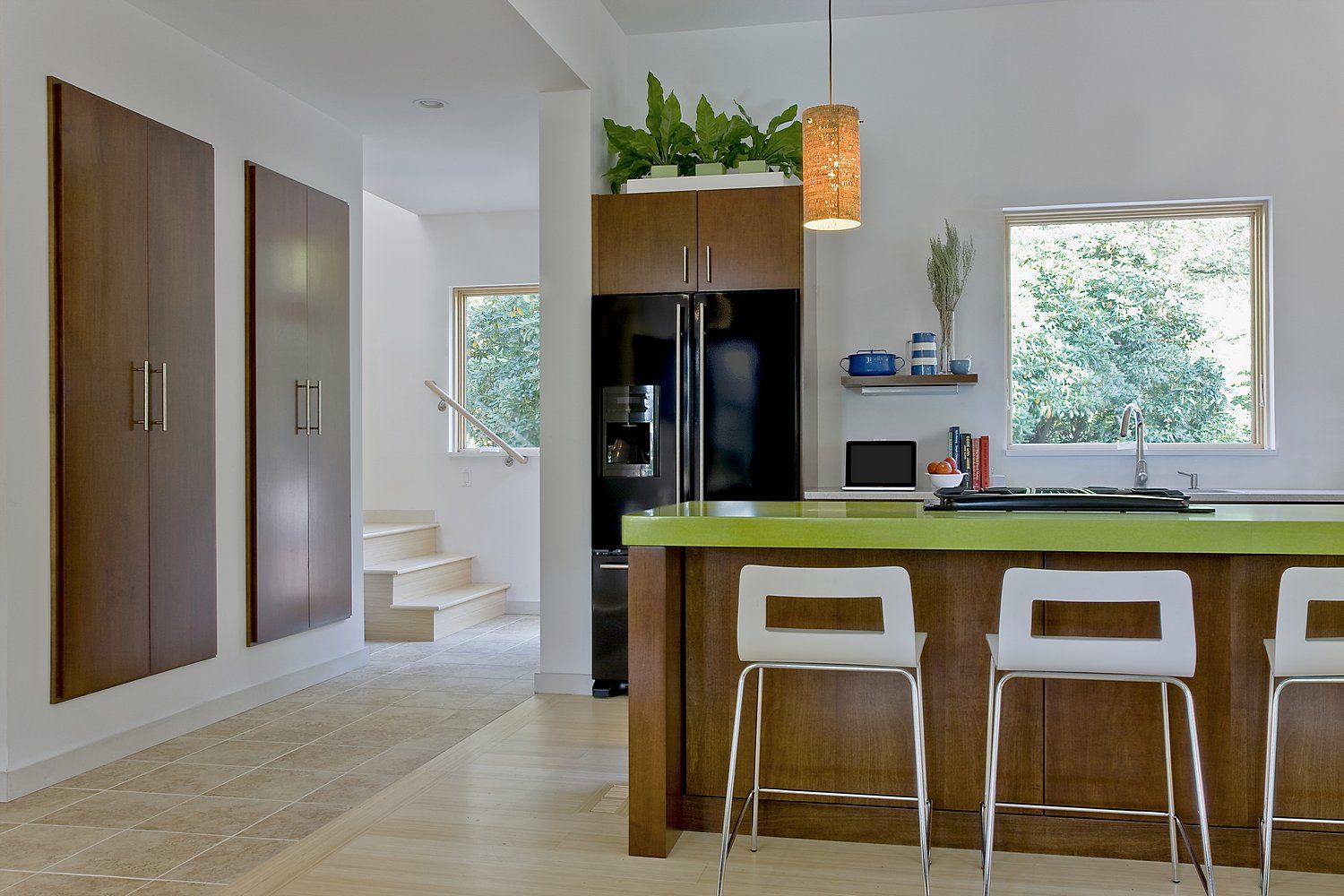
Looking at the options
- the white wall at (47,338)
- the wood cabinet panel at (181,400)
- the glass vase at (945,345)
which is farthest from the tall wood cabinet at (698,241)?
the wood cabinet panel at (181,400)

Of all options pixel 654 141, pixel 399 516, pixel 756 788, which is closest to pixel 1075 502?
A: pixel 756 788

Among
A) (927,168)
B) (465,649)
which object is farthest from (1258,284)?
(465,649)

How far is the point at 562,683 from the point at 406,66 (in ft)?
9.12

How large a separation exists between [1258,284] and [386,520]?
5555 millimetres

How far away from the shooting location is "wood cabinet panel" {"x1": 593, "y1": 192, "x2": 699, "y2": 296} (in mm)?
4824

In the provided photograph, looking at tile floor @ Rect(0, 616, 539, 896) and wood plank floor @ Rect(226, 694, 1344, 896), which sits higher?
wood plank floor @ Rect(226, 694, 1344, 896)

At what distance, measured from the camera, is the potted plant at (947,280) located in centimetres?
502

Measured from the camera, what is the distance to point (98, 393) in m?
3.68

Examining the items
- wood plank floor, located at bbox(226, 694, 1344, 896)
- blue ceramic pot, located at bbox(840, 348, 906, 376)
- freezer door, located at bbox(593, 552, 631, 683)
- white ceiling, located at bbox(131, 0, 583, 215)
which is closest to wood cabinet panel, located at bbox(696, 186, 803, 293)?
blue ceramic pot, located at bbox(840, 348, 906, 376)

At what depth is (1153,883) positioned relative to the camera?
263 cm

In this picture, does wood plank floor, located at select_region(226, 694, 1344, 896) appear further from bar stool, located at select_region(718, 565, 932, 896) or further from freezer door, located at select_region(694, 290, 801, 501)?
freezer door, located at select_region(694, 290, 801, 501)

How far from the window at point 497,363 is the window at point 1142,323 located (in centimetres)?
340

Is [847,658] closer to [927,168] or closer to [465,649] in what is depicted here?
[927,168]

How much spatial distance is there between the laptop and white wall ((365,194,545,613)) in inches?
113
